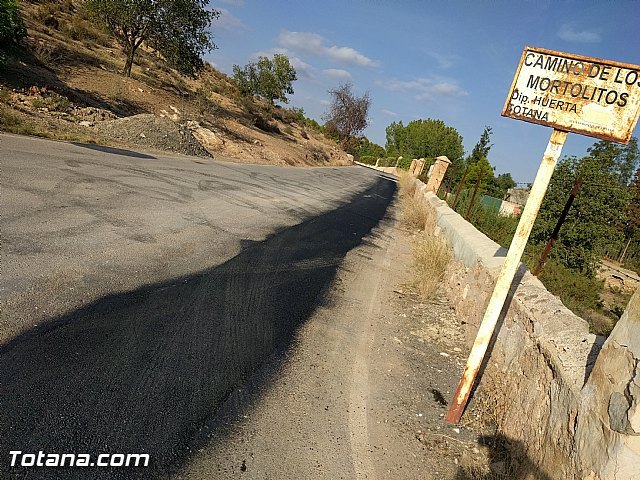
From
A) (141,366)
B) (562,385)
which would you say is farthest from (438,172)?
(141,366)

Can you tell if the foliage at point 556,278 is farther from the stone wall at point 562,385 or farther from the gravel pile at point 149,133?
the gravel pile at point 149,133

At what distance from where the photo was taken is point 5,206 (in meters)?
4.59

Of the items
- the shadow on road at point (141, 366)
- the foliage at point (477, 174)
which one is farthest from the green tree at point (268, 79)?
the shadow on road at point (141, 366)

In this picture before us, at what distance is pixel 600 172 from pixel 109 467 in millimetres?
15909

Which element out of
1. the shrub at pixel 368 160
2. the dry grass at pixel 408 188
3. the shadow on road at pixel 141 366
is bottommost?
the shadow on road at pixel 141 366

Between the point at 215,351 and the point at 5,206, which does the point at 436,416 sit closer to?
the point at 215,351

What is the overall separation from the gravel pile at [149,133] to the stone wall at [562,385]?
524 inches

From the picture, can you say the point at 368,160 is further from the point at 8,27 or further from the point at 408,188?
the point at 8,27

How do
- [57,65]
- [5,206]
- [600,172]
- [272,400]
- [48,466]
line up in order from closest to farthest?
1. [48,466]
2. [272,400]
3. [5,206]
4. [600,172]
5. [57,65]

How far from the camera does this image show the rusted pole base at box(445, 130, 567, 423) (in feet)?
8.75

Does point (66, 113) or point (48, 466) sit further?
point (66, 113)

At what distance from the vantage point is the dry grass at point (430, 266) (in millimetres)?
5871

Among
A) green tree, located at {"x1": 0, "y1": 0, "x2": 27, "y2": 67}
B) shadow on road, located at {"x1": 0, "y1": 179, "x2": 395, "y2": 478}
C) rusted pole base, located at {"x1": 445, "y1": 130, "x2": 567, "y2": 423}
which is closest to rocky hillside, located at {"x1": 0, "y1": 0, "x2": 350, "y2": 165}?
green tree, located at {"x1": 0, "y1": 0, "x2": 27, "y2": 67}

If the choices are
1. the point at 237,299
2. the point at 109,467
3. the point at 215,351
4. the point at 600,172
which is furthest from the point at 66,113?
the point at 600,172
